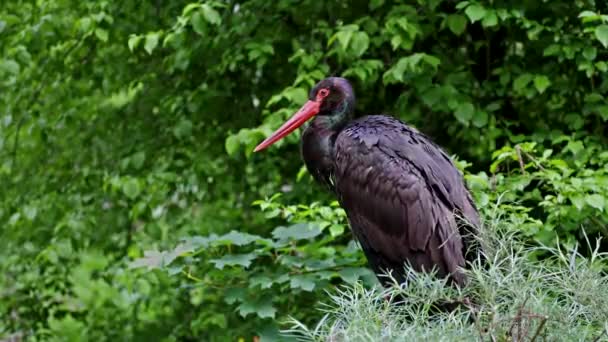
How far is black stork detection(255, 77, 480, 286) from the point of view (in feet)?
12.9

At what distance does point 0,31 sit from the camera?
5578 millimetres

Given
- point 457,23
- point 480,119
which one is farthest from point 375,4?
point 480,119

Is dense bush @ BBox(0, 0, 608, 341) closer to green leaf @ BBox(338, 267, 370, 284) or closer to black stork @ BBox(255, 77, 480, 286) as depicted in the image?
green leaf @ BBox(338, 267, 370, 284)

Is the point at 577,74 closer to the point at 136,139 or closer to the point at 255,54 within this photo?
the point at 255,54

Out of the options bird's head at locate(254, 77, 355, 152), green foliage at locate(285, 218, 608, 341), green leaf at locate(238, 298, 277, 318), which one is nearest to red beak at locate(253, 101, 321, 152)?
bird's head at locate(254, 77, 355, 152)

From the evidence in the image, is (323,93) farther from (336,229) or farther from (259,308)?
(259,308)

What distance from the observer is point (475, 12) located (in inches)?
186

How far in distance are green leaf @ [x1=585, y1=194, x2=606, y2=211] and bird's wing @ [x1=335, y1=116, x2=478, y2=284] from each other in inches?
21.7

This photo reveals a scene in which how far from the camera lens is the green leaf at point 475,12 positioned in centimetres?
469

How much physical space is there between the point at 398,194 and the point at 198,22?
1.35m

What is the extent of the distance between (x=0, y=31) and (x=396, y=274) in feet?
8.16

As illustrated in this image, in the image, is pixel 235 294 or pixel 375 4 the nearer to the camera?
pixel 235 294

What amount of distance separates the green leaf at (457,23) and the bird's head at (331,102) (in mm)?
638

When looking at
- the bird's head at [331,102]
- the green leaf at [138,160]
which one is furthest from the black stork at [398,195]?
the green leaf at [138,160]
